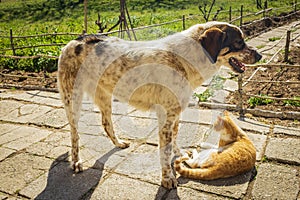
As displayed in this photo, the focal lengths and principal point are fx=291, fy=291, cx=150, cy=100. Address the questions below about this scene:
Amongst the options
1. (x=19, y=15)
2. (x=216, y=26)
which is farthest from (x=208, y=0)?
(x=216, y=26)

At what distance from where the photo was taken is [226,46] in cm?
327

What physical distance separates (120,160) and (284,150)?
6.83 ft

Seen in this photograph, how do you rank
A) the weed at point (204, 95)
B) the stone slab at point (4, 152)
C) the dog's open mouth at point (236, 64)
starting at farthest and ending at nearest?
the weed at point (204, 95)
the stone slab at point (4, 152)
the dog's open mouth at point (236, 64)

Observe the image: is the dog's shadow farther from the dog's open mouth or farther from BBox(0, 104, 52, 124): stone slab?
the dog's open mouth

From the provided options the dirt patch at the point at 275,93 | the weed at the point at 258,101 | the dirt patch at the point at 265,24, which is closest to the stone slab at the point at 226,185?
the dirt patch at the point at 275,93

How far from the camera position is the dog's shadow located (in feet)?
10.4

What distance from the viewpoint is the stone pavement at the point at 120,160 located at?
3.11m

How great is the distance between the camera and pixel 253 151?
327cm

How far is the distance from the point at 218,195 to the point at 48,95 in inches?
182

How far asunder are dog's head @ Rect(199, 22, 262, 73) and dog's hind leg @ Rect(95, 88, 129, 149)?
1.46 m

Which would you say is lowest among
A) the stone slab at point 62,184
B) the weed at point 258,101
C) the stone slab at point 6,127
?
the stone slab at point 62,184

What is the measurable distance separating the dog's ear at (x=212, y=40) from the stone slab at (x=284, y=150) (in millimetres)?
1467

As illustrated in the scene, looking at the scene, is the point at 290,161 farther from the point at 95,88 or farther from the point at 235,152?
the point at 95,88

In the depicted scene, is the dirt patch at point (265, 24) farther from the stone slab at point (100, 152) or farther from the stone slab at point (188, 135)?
the stone slab at point (100, 152)
